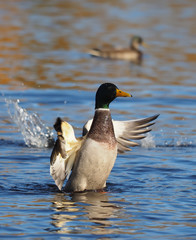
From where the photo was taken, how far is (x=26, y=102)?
12.2 metres

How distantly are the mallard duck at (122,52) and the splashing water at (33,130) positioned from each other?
7.74 m

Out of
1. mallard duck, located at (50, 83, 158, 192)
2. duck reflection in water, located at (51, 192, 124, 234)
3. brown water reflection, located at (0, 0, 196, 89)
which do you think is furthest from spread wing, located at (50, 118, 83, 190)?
brown water reflection, located at (0, 0, 196, 89)

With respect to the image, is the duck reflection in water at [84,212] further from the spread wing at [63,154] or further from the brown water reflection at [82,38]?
the brown water reflection at [82,38]

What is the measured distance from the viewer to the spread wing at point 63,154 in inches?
261

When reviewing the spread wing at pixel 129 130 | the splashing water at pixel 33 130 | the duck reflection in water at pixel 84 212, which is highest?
the spread wing at pixel 129 130

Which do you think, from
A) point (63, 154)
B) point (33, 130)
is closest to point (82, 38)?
point (33, 130)

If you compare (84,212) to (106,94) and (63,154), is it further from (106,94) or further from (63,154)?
(106,94)

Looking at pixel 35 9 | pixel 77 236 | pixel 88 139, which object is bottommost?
pixel 77 236

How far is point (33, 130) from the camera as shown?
9.88 meters

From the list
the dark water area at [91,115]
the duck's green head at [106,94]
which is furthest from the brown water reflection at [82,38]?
the duck's green head at [106,94]

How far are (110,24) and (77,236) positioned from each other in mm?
18614

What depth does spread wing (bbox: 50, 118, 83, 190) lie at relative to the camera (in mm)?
6617

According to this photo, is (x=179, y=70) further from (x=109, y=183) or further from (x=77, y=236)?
(x=77, y=236)

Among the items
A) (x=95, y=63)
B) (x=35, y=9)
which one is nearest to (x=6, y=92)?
(x=95, y=63)
